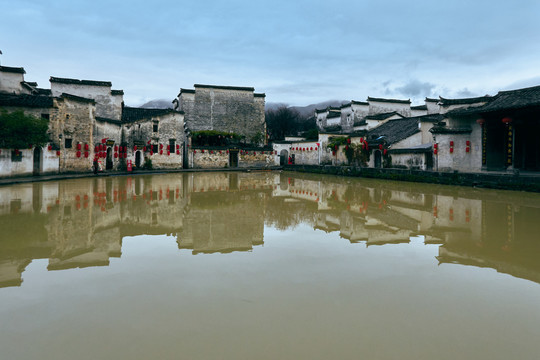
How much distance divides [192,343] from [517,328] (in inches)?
118

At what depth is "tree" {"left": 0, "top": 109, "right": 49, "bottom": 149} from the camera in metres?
19.0

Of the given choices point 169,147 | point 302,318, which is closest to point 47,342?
point 302,318

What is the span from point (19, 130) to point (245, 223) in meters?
17.4

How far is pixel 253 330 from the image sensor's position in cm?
329

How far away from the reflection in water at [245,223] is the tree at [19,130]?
725 centimetres

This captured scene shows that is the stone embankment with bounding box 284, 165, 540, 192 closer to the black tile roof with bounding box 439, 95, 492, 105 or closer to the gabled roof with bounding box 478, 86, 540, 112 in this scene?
the gabled roof with bounding box 478, 86, 540, 112

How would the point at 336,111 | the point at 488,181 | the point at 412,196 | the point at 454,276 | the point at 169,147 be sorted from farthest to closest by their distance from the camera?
the point at 336,111 → the point at 169,147 → the point at 488,181 → the point at 412,196 → the point at 454,276

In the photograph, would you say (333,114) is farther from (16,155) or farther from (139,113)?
(16,155)

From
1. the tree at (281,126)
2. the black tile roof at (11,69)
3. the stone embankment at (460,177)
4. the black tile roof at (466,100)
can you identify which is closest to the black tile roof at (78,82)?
the black tile roof at (11,69)

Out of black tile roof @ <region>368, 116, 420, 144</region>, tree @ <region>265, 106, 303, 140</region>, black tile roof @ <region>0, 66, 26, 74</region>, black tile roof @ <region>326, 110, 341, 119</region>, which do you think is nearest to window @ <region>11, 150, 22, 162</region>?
black tile roof @ <region>0, 66, 26, 74</region>

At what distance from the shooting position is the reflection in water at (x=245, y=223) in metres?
5.75

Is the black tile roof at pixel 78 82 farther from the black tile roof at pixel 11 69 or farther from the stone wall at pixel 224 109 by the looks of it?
the stone wall at pixel 224 109

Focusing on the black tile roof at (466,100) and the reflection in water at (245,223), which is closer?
the reflection in water at (245,223)

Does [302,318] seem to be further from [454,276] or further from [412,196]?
[412,196]
